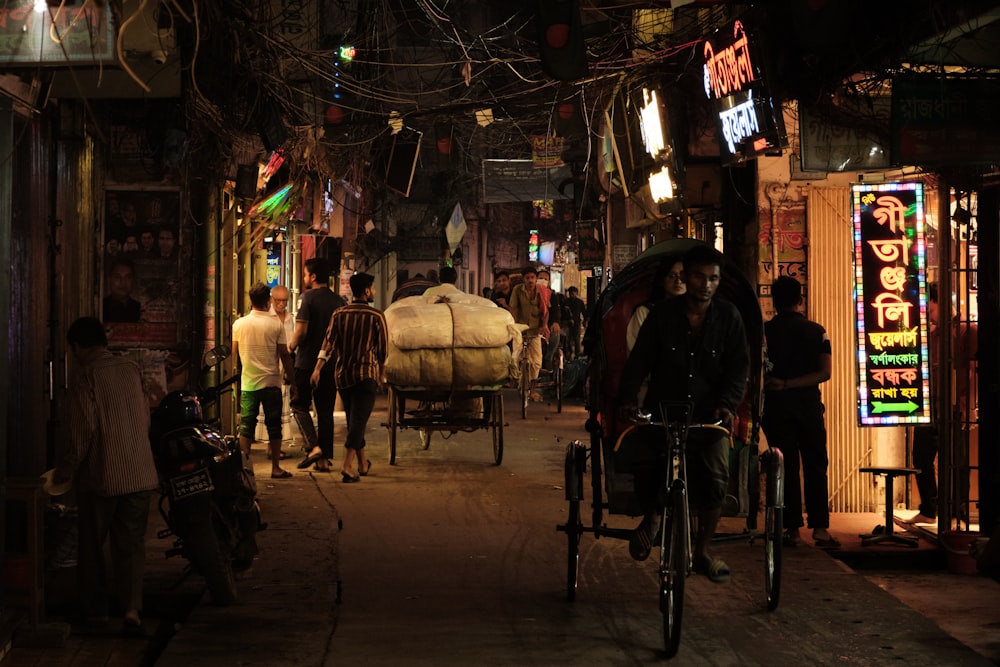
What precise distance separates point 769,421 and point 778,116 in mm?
2559

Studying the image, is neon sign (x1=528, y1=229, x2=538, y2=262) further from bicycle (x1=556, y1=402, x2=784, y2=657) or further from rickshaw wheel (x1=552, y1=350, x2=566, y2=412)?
bicycle (x1=556, y1=402, x2=784, y2=657)

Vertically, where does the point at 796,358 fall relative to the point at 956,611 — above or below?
above

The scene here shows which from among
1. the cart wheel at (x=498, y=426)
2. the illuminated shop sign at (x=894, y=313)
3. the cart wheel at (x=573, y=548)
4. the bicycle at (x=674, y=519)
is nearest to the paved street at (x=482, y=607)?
the cart wheel at (x=573, y=548)

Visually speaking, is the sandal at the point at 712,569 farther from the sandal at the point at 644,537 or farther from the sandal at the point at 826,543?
the sandal at the point at 826,543

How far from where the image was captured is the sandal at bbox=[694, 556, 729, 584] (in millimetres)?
7414

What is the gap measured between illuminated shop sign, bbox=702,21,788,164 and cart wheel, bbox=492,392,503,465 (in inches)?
178

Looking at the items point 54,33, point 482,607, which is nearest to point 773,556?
point 482,607

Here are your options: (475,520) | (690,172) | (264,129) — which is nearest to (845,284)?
(690,172)

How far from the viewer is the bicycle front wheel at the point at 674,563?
21.0 ft

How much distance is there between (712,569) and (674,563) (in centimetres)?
103

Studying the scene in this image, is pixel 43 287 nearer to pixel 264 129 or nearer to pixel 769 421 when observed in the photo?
pixel 264 129

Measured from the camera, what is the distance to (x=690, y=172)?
13977mm

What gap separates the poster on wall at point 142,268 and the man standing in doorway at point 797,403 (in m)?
5.74

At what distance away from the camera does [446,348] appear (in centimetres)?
1366
